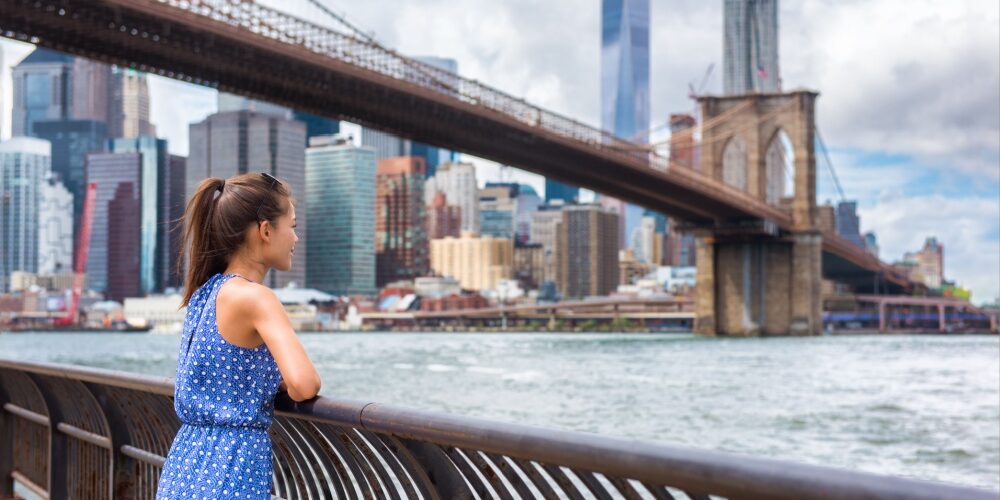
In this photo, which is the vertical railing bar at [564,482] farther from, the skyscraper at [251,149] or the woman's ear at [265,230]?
the skyscraper at [251,149]

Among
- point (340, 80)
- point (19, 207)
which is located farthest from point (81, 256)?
point (340, 80)

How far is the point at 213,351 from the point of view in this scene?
96.9 inches

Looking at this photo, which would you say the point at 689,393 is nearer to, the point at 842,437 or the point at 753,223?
the point at 842,437

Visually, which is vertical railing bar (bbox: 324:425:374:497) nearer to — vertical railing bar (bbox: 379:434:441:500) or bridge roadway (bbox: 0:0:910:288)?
vertical railing bar (bbox: 379:434:441:500)

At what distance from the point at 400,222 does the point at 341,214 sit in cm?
998

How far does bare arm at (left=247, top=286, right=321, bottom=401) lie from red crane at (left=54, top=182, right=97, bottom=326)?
419 ft

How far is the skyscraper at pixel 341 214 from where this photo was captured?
457ft

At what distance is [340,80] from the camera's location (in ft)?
115

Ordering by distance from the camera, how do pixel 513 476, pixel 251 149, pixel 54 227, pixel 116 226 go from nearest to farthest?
pixel 513 476
pixel 251 149
pixel 116 226
pixel 54 227

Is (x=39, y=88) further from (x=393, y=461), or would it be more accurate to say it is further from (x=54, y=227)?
(x=393, y=461)

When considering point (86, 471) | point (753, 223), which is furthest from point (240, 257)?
point (753, 223)

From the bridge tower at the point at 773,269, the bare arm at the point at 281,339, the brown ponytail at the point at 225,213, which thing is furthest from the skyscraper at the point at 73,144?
the bare arm at the point at 281,339

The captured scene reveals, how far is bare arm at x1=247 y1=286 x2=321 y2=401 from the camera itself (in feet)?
7.59

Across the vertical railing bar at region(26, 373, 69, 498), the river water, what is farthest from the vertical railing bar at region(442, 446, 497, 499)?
the river water
